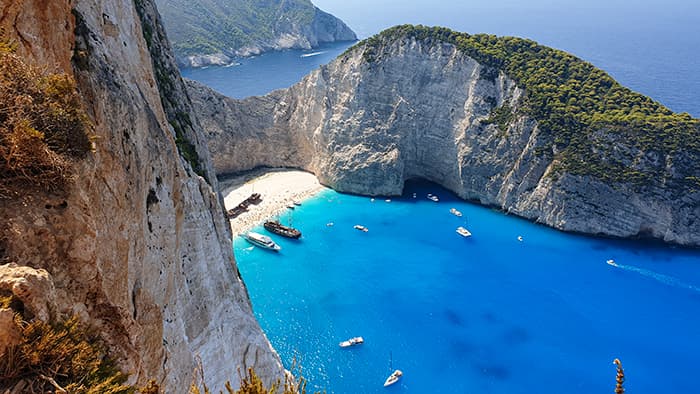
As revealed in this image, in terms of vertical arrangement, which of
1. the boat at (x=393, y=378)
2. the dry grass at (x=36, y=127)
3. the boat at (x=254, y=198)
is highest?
the dry grass at (x=36, y=127)

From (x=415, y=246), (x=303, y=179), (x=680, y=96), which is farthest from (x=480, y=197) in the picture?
(x=680, y=96)

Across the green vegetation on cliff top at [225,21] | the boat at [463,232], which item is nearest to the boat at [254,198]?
the boat at [463,232]

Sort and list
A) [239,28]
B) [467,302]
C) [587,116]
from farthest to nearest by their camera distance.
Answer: [239,28] < [587,116] < [467,302]

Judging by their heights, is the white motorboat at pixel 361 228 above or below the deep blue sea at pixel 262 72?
below

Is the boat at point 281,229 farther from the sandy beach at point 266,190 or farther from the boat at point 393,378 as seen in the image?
the boat at point 393,378

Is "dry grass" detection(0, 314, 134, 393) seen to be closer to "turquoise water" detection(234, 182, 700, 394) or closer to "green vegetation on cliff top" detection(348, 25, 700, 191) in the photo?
"turquoise water" detection(234, 182, 700, 394)

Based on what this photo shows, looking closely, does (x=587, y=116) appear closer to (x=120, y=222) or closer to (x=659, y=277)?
(x=659, y=277)

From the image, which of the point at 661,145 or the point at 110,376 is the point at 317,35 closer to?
the point at 661,145

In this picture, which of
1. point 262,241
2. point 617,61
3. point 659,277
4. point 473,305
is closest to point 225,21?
point 617,61
